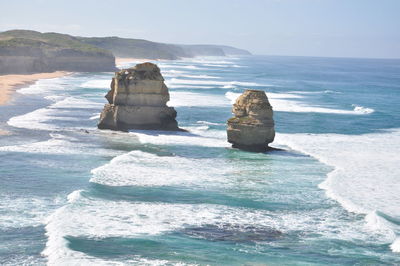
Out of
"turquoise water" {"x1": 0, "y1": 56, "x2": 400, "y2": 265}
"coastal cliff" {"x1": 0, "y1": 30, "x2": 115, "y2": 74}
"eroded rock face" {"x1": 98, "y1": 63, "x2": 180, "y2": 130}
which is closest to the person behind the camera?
"turquoise water" {"x1": 0, "y1": 56, "x2": 400, "y2": 265}

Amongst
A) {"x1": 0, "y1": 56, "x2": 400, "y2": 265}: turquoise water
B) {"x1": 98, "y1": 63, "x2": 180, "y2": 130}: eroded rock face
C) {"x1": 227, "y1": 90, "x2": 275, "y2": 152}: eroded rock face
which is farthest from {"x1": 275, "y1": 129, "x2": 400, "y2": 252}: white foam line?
{"x1": 98, "y1": 63, "x2": 180, "y2": 130}: eroded rock face

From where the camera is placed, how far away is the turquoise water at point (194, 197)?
17.4 m

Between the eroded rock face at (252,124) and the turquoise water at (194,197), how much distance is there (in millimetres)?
891

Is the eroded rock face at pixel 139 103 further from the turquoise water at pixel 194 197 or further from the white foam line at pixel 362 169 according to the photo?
the white foam line at pixel 362 169

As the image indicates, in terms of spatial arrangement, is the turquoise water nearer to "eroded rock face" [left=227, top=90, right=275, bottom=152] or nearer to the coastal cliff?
"eroded rock face" [left=227, top=90, right=275, bottom=152]

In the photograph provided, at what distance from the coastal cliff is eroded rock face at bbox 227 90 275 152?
70642mm

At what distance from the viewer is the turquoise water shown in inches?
685

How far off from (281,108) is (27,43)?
232ft

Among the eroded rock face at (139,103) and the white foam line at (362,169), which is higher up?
the eroded rock face at (139,103)

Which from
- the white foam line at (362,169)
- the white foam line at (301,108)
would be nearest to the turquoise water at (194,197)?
the white foam line at (362,169)

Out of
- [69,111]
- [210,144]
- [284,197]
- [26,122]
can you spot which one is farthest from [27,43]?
[284,197]

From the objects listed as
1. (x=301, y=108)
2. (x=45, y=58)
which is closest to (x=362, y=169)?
(x=301, y=108)

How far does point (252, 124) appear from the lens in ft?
108

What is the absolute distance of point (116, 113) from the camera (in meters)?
38.8
